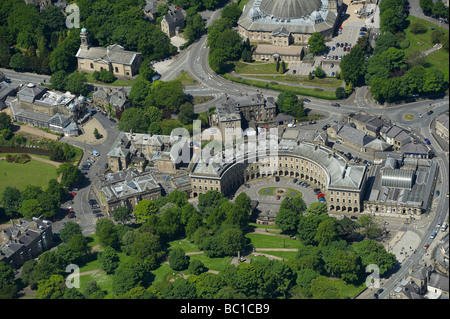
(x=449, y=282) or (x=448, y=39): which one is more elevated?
(x=448, y=39)
